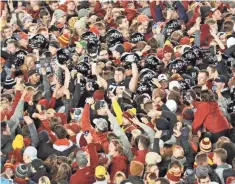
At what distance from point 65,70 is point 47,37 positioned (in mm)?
1829

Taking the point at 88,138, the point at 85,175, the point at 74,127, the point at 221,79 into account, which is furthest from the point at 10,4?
the point at 85,175

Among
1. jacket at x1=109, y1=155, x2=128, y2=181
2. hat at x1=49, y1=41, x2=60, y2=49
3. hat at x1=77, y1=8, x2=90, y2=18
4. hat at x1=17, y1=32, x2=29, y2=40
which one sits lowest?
jacket at x1=109, y1=155, x2=128, y2=181

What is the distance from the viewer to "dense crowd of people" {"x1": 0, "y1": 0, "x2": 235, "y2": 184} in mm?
15250

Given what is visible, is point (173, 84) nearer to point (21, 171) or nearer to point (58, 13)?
point (21, 171)

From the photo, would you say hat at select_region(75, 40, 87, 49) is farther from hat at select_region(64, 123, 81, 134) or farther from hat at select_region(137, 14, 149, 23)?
hat at select_region(64, 123, 81, 134)

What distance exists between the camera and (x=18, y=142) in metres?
16.3

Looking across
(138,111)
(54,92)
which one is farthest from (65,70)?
(138,111)

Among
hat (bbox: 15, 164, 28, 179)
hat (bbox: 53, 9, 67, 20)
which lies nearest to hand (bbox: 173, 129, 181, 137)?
hat (bbox: 15, 164, 28, 179)

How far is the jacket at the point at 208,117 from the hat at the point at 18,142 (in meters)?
2.51

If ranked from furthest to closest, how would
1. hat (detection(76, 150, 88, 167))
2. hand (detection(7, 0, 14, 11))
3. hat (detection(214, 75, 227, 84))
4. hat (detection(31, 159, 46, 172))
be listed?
hand (detection(7, 0, 14, 11))
hat (detection(214, 75, 227, 84))
hat (detection(31, 159, 46, 172))
hat (detection(76, 150, 88, 167))

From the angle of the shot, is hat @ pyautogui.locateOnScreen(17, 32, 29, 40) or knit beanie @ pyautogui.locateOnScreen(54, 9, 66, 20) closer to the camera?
hat @ pyautogui.locateOnScreen(17, 32, 29, 40)

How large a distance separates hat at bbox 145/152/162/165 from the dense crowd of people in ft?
0.06

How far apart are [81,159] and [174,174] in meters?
1.44

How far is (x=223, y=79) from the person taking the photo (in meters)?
17.2
